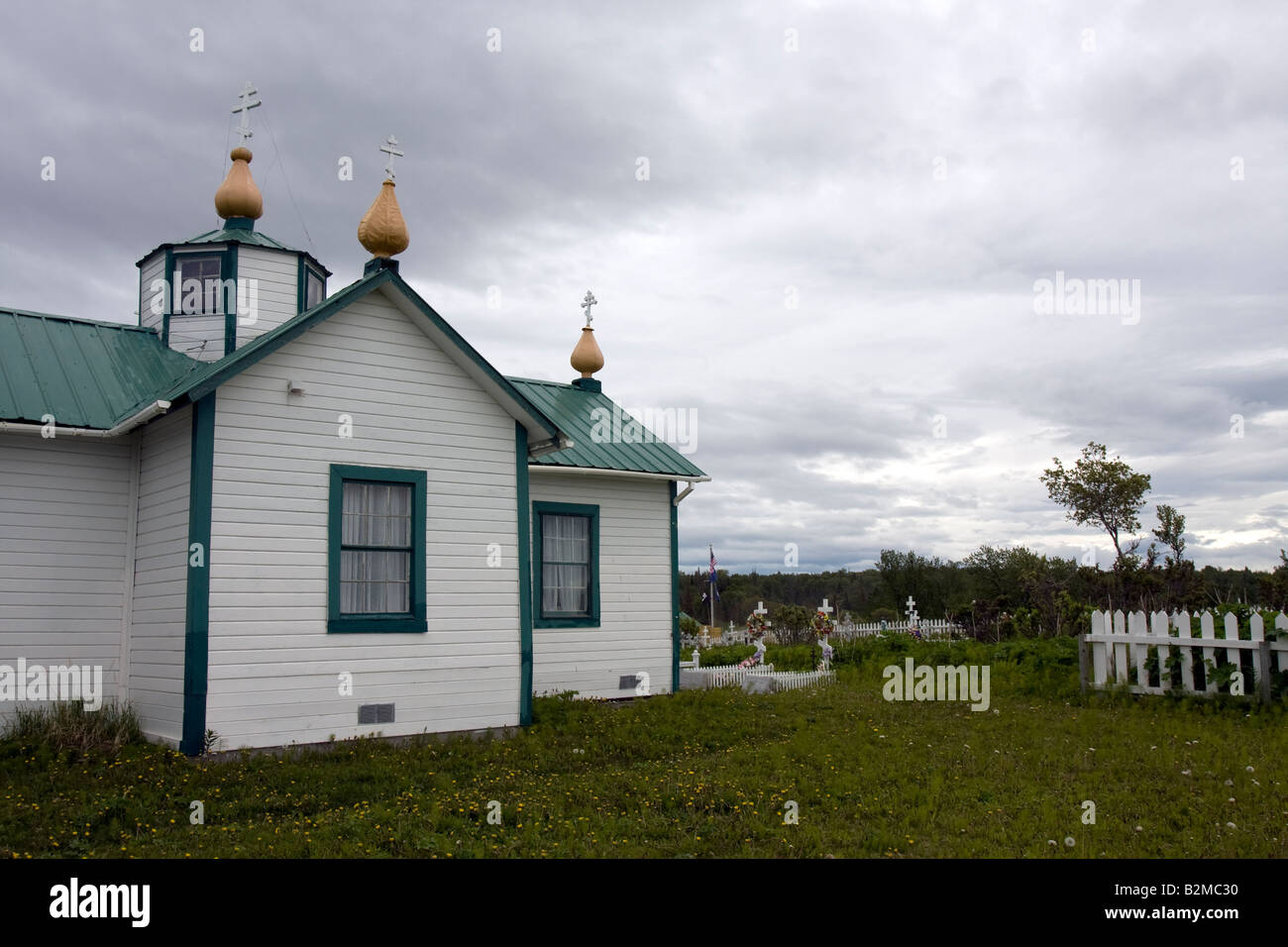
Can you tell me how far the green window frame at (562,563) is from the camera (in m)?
14.5

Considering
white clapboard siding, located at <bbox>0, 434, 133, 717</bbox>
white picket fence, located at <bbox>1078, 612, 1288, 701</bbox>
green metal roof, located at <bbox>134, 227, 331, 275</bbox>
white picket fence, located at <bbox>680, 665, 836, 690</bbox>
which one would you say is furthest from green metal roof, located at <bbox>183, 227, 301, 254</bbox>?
white picket fence, located at <bbox>1078, 612, 1288, 701</bbox>

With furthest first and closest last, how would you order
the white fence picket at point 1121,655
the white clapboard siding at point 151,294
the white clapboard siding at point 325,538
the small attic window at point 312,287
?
the small attic window at point 312,287 < the white clapboard siding at point 151,294 < the white fence picket at point 1121,655 < the white clapboard siding at point 325,538

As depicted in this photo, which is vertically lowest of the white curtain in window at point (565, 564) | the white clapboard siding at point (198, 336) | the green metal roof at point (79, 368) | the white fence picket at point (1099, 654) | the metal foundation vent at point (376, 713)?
the metal foundation vent at point (376, 713)

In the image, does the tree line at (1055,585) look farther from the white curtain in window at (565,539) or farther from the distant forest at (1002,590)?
the white curtain in window at (565,539)

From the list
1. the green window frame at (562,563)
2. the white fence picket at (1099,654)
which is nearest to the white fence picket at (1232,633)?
the white fence picket at (1099,654)

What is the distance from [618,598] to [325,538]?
17.6 feet

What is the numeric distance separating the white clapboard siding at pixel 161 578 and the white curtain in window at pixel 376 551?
165 cm

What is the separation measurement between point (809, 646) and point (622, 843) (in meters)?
16.1

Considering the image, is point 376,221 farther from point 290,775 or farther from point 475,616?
point 290,775

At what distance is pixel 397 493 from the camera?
463 inches

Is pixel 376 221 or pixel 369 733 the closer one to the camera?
pixel 369 733

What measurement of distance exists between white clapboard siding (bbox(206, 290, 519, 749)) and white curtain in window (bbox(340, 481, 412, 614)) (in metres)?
0.29

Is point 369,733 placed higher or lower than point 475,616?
lower
